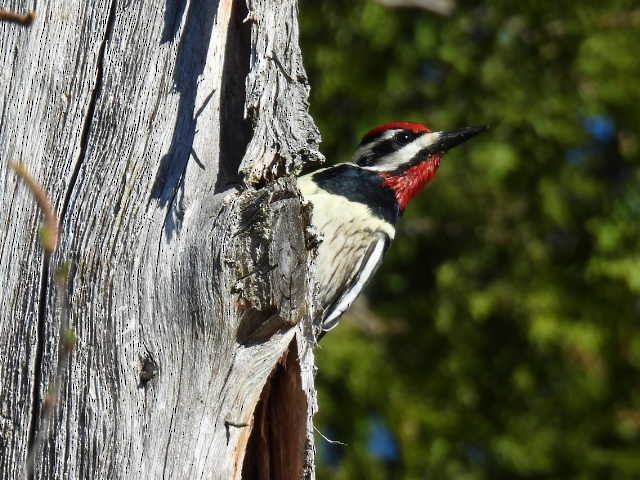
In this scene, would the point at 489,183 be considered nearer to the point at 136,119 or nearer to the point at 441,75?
the point at 441,75

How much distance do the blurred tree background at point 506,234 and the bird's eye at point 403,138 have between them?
1300 millimetres

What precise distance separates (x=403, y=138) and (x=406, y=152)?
64 mm

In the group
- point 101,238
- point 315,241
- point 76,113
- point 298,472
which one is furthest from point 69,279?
point 298,472

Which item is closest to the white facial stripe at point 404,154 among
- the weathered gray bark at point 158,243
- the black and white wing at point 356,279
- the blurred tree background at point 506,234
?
the black and white wing at point 356,279

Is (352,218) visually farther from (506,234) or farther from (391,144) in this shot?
(506,234)

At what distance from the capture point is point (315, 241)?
2449 millimetres

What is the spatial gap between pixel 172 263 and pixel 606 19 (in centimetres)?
377

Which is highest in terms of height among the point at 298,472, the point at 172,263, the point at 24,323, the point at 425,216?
the point at 425,216

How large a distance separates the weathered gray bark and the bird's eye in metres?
1.57

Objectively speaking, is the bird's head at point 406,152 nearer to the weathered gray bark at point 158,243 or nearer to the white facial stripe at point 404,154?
the white facial stripe at point 404,154

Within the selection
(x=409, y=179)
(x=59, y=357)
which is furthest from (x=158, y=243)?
(x=409, y=179)

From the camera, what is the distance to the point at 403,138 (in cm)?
414

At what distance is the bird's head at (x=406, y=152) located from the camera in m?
4.08

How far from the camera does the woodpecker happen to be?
3.67 metres
